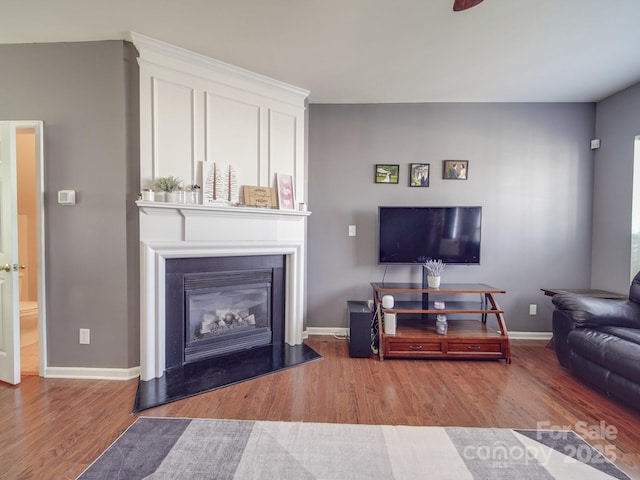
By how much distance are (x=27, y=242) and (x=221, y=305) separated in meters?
3.40

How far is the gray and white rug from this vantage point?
1391 millimetres

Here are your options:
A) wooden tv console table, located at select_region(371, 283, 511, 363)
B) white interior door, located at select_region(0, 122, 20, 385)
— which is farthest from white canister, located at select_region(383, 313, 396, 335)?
white interior door, located at select_region(0, 122, 20, 385)

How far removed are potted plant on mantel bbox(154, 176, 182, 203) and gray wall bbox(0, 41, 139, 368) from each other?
9.5 inches

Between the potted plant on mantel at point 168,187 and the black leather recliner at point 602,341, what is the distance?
11.1 ft

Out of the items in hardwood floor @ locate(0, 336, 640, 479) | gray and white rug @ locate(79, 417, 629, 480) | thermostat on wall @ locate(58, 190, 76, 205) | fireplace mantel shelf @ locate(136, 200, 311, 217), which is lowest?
hardwood floor @ locate(0, 336, 640, 479)

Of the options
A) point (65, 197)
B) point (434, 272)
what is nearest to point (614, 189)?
point (434, 272)

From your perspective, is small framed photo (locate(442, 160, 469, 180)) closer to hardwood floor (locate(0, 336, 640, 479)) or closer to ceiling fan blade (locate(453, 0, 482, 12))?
ceiling fan blade (locate(453, 0, 482, 12))

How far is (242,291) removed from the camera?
8.96 feet

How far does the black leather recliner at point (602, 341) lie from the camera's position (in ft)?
6.21

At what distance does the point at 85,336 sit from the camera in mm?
2240

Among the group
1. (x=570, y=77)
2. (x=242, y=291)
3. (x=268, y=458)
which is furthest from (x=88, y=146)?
(x=570, y=77)

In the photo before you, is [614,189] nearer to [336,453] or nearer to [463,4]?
[463,4]

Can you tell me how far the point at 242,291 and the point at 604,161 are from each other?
4.07 meters

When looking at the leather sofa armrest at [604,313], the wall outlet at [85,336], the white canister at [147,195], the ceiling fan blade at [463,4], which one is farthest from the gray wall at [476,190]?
the wall outlet at [85,336]
